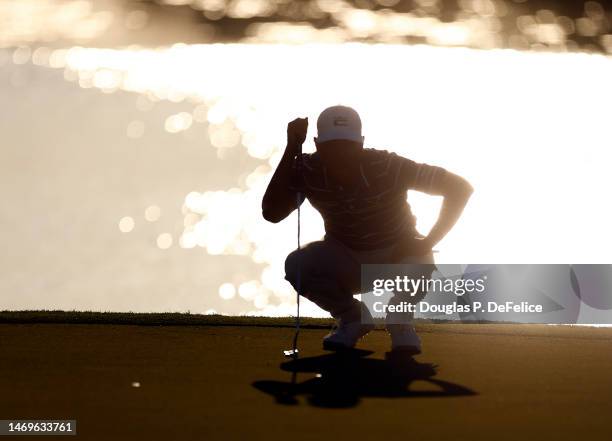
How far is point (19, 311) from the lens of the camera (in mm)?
11523

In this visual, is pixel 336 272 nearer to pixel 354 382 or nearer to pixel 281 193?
pixel 281 193

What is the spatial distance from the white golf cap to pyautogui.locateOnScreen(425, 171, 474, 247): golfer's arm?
0.64m

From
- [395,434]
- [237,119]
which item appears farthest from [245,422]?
[237,119]

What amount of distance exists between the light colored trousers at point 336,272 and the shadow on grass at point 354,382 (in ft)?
2.26

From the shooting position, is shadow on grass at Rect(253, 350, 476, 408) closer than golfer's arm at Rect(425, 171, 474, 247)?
Yes

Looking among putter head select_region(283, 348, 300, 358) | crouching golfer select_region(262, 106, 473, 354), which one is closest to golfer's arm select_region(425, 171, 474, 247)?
crouching golfer select_region(262, 106, 473, 354)

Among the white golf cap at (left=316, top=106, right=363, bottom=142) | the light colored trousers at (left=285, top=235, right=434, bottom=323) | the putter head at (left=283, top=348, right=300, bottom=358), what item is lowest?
the putter head at (left=283, top=348, right=300, bottom=358)

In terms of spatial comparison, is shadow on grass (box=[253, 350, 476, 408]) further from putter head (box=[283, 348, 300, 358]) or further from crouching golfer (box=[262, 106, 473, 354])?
crouching golfer (box=[262, 106, 473, 354])

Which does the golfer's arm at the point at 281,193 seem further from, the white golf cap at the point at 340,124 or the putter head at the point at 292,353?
the putter head at the point at 292,353

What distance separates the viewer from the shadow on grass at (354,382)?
21.8 feet

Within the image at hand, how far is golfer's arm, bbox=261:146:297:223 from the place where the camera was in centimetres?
913

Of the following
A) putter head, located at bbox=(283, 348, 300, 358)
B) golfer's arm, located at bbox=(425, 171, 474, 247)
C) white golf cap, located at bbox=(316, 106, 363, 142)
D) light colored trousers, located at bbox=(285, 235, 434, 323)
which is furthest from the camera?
light colored trousers, located at bbox=(285, 235, 434, 323)

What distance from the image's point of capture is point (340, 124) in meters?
8.95

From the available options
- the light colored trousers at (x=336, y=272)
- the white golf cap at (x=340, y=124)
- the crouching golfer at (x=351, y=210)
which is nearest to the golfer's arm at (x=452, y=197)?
the crouching golfer at (x=351, y=210)
